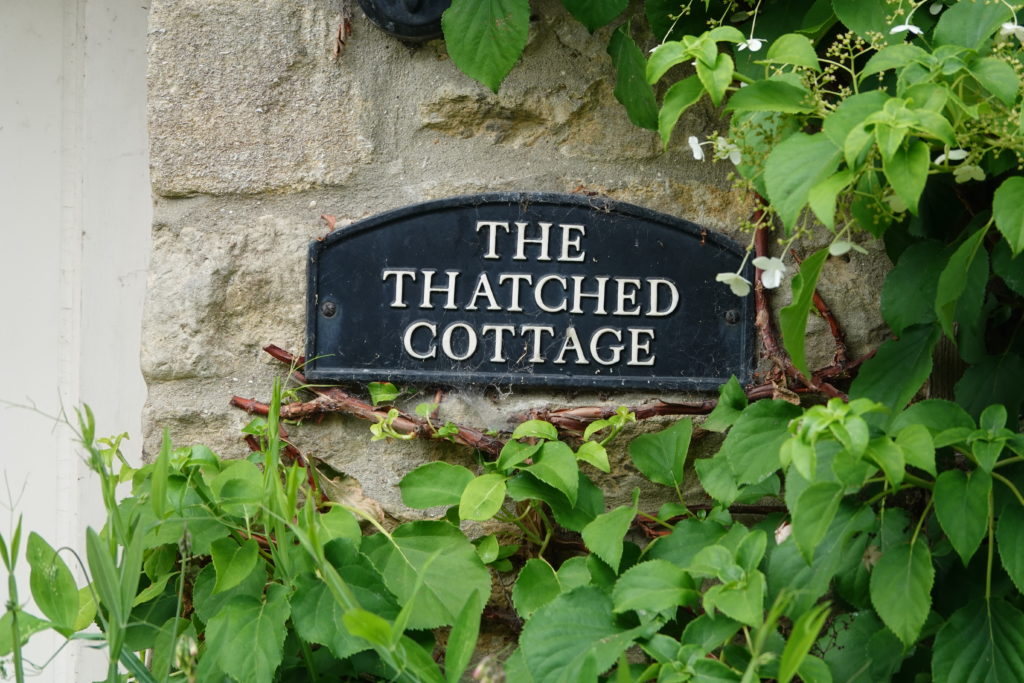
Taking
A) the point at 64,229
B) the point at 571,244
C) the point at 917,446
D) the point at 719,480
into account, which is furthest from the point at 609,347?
the point at 64,229

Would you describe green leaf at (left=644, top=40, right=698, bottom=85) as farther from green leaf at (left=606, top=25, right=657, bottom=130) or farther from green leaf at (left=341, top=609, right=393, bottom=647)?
green leaf at (left=341, top=609, right=393, bottom=647)

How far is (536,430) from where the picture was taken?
1.25m

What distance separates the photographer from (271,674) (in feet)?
3.43

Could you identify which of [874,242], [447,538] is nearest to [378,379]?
[447,538]

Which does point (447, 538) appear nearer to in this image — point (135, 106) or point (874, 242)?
point (874, 242)

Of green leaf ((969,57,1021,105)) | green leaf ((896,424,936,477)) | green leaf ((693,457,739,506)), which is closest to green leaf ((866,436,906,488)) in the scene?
green leaf ((896,424,936,477))

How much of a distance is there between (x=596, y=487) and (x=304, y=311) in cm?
45

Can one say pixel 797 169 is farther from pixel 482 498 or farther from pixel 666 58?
pixel 482 498

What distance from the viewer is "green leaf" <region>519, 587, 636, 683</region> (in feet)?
3.39

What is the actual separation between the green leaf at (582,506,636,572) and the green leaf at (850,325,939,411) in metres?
0.31

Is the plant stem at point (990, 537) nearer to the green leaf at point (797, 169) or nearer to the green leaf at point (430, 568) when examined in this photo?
the green leaf at point (797, 169)

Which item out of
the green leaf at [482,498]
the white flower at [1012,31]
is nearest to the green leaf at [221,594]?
the green leaf at [482,498]

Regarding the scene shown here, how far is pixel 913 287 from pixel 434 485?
610 millimetres

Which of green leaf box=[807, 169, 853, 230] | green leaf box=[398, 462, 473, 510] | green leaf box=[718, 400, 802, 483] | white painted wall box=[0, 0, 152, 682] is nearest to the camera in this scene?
green leaf box=[807, 169, 853, 230]
